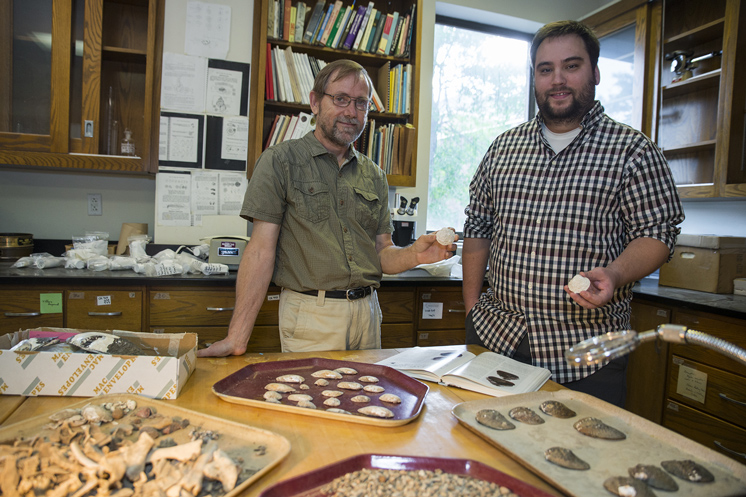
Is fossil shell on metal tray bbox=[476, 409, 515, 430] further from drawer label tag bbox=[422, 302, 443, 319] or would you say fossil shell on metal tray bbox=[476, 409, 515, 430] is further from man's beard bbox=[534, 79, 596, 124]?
drawer label tag bbox=[422, 302, 443, 319]

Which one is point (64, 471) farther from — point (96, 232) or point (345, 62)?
point (96, 232)

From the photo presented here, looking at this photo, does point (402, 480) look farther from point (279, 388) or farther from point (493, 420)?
point (279, 388)

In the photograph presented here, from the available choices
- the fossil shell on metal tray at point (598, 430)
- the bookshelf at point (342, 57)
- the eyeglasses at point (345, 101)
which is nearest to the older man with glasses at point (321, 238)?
the eyeglasses at point (345, 101)

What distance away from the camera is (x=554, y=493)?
2.44 ft

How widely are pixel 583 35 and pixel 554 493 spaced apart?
51.7 inches

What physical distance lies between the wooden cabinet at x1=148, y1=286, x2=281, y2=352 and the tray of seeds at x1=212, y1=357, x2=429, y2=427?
1.19m

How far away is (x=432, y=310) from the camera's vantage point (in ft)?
8.80

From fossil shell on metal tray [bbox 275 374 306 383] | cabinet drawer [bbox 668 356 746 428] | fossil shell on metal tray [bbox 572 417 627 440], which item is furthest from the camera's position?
cabinet drawer [bbox 668 356 746 428]

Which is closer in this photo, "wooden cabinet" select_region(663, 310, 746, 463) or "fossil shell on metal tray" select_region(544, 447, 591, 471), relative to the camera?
"fossil shell on metal tray" select_region(544, 447, 591, 471)

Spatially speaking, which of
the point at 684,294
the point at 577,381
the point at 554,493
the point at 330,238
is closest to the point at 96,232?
the point at 330,238

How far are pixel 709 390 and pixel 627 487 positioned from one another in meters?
1.83

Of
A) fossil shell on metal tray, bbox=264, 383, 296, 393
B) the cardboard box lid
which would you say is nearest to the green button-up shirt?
fossil shell on metal tray, bbox=264, 383, 296, 393

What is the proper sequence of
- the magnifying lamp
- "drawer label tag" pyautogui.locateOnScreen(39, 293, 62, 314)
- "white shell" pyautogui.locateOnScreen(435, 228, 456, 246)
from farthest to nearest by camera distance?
1. "drawer label tag" pyautogui.locateOnScreen(39, 293, 62, 314)
2. "white shell" pyautogui.locateOnScreen(435, 228, 456, 246)
3. the magnifying lamp

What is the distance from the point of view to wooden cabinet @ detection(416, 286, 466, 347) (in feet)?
8.75
